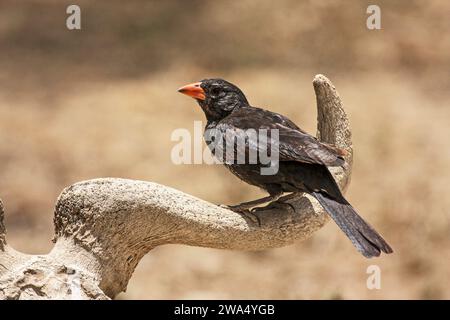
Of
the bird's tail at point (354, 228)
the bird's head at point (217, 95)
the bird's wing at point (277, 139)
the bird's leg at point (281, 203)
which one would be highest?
the bird's head at point (217, 95)

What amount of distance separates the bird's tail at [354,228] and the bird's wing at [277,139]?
0.16m

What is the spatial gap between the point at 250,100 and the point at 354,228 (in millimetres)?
4920

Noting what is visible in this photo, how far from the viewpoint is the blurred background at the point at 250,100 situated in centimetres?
736

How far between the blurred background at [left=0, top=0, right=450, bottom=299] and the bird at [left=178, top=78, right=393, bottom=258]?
2819 millimetres

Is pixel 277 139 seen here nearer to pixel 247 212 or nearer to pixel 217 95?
pixel 247 212

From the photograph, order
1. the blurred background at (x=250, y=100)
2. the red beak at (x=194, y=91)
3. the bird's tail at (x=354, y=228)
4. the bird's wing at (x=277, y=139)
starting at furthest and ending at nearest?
the blurred background at (x=250, y=100) < the red beak at (x=194, y=91) < the bird's wing at (x=277, y=139) < the bird's tail at (x=354, y=228)

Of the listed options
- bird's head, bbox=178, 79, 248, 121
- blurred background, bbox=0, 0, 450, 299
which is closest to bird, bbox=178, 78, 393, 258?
bird's head, bbox=178, 79, 248, 121

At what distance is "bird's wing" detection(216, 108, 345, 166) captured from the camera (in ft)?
11.8

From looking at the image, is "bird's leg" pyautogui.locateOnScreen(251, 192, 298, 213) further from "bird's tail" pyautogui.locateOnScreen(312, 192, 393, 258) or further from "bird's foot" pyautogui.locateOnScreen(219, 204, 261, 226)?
"bird's tail" pyautogui.locateOnScreen(312, 192, 393, 258)

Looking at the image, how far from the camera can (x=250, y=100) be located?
8.38 meters

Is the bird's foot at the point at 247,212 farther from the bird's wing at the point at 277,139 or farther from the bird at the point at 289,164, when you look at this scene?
the bird's wing at the point at 277,139

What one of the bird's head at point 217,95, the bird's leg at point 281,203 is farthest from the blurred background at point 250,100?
the bird's leg at point 281,203

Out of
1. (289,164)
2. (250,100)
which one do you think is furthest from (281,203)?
(250,100)

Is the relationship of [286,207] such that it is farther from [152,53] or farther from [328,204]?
[152,53]
